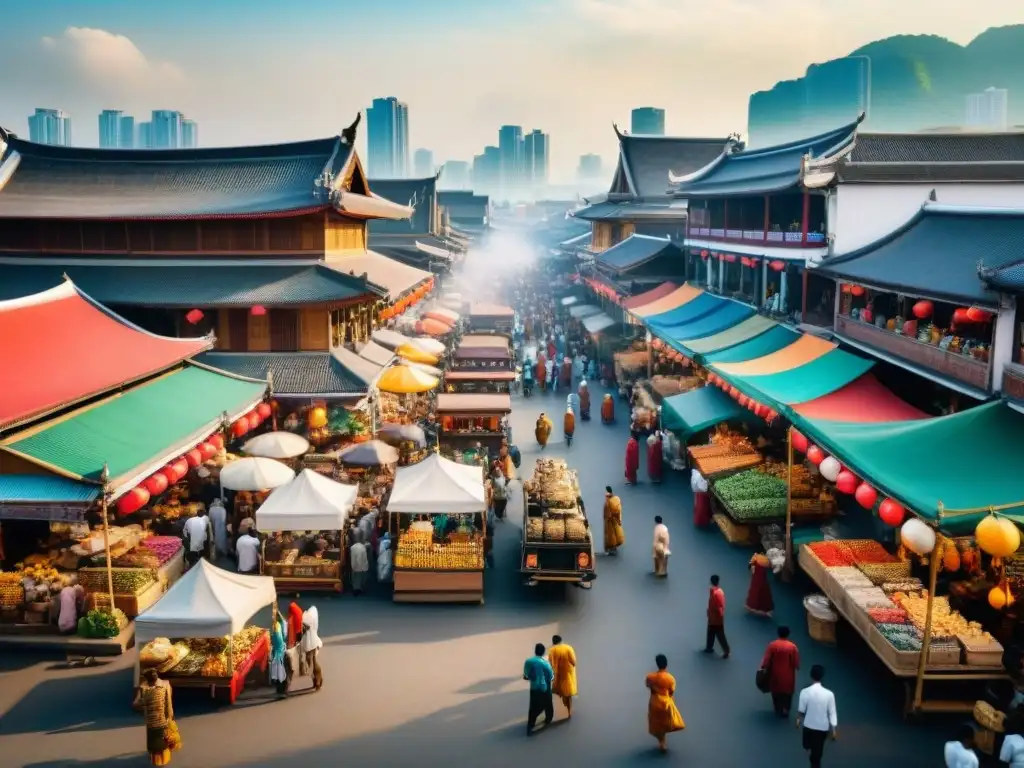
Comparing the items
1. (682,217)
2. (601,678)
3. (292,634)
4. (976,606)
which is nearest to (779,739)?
(601,678)

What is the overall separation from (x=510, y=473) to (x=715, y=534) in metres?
5.79

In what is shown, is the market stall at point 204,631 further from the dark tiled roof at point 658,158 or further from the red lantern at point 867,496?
the dark tiled roof at point 658,158

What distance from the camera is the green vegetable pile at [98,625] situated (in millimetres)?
13602

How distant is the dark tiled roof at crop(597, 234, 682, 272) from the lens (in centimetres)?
4033

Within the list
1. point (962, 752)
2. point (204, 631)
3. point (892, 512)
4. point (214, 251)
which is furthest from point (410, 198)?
point (962, 752)

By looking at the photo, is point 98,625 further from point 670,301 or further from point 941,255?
point 670,301

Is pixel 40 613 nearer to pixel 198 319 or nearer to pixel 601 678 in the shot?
pixel 601 678

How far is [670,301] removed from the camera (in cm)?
3612

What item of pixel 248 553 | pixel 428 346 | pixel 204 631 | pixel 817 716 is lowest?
pixel 248 553

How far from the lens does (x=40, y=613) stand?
45.4 ft

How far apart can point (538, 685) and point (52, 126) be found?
13795 cm

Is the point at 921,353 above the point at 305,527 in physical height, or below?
above

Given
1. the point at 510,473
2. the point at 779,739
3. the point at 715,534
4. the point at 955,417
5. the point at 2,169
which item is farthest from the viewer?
the point at 2,169

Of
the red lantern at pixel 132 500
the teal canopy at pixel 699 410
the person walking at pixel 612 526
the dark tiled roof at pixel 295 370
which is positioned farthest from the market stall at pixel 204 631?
the teal canopy at pixel 699 410
